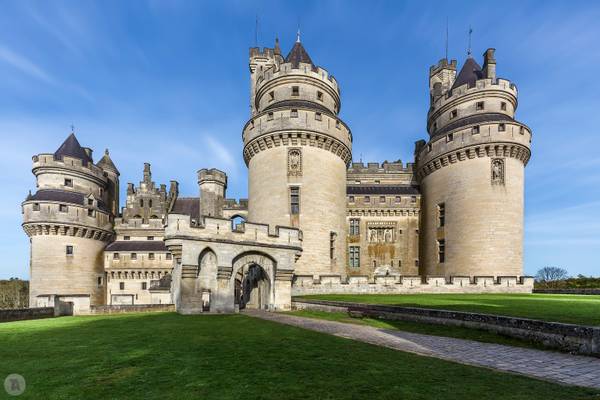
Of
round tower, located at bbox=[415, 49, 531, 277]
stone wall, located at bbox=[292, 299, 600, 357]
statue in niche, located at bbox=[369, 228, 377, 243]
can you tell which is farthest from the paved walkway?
statue in niche, located at bbox=[369, 228, 377, 243]

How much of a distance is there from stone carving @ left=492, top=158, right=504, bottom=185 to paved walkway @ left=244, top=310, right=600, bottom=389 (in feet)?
73.4

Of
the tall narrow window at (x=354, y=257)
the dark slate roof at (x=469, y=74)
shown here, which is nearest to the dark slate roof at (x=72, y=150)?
the tall narrow window at (x=354, y=257)

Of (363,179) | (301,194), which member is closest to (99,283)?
(301,194)

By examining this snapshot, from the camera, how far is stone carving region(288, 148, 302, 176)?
2550cm

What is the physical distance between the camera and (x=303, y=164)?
25.5 m

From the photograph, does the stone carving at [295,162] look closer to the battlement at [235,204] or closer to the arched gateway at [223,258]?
the arched gateway at [223,258]

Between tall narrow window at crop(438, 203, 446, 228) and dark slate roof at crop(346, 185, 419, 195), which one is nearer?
tall narrow window at crop(438, 203, 446, 228)

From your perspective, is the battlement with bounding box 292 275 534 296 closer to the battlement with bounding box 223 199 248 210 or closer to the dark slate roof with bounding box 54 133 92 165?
the battlement with bounding box 223 199 248 210

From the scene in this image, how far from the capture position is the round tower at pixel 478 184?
84.8 ft

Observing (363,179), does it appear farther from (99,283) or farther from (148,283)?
(99,283)

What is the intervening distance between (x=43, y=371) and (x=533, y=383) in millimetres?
7615

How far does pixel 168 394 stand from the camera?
13.2 ft

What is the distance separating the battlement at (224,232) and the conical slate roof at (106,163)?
33.0 meters

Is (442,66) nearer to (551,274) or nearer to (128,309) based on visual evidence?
(128,309)
